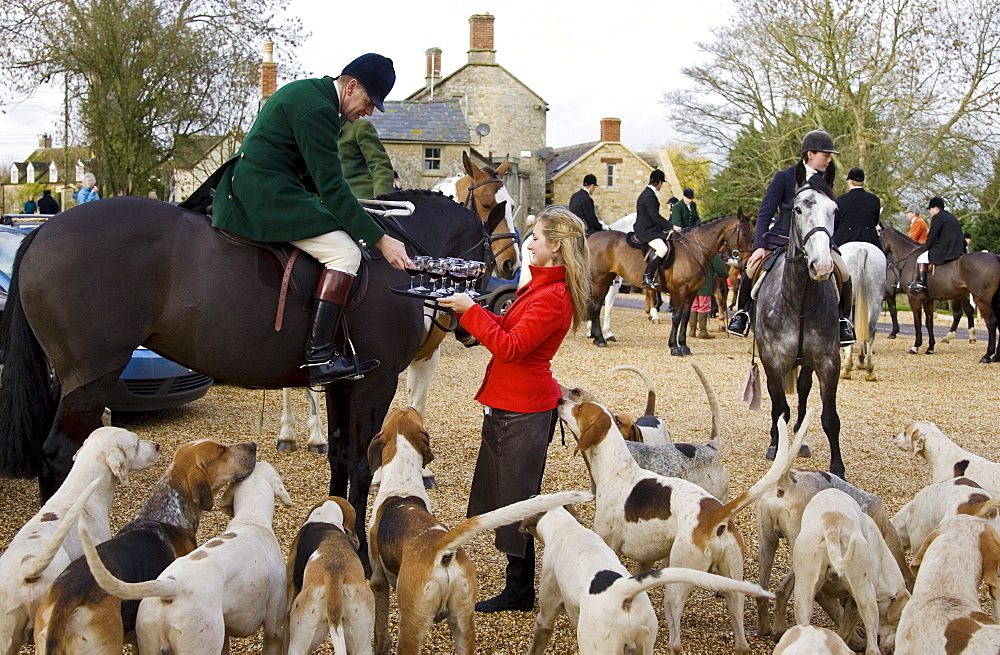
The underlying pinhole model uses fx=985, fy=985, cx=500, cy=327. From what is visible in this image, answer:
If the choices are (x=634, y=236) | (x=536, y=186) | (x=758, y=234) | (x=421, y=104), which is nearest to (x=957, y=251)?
(x=634, y=236)

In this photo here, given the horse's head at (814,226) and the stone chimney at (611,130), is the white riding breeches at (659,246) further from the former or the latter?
the stone chimney at (611,130)

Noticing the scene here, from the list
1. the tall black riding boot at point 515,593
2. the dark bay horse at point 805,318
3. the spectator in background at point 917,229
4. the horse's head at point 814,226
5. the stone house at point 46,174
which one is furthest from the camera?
the stone house at point 46,174

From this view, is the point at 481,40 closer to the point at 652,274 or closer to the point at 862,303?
the point at 652,274

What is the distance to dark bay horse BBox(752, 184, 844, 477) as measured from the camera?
Result: 6961 mm

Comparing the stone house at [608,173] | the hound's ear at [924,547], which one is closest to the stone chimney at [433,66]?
the stone house at [608,173]

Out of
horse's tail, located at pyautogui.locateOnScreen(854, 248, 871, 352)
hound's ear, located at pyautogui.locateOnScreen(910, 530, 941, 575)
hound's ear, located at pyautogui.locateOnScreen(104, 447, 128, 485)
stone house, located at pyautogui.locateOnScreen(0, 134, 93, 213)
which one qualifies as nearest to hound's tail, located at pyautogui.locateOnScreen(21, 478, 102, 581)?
hound's ear, located at pyautogui.locateOnScreen(104, 447, 128, 485)

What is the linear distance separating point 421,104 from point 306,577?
37.7 meters

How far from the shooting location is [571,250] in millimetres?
4312

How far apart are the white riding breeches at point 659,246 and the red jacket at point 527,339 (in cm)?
1108

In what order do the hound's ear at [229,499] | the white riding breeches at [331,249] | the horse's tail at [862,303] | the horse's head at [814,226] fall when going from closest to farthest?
the hound's ear at [229,499], the white riding breeches at [331,249], the horse's head at [814,226], the horse's tail at [862,303]

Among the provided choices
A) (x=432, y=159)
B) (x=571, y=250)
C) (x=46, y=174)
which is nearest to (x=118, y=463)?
(x=571, y=250)

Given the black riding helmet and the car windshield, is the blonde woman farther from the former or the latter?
the car windshield

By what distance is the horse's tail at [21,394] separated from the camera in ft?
14.7

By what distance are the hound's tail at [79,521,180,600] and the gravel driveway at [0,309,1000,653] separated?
106 cm
